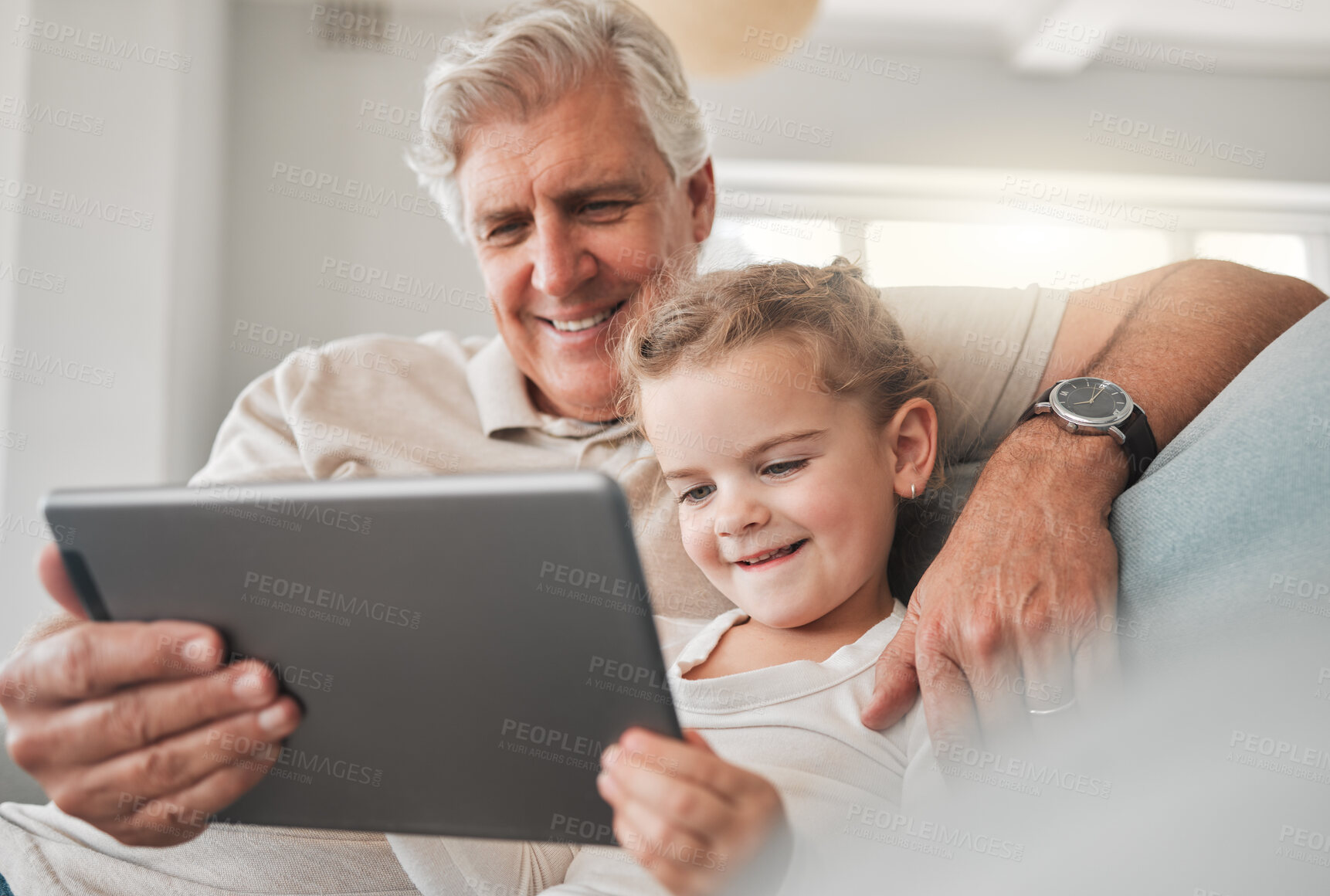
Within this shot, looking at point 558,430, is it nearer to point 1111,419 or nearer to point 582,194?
point 582,194

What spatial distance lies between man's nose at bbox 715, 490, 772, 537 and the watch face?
316mm

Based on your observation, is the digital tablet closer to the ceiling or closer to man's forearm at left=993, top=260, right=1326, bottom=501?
man's forearm at left=993, top=260, right=1326, bottom=501

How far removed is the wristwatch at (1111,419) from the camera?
35.5 inches

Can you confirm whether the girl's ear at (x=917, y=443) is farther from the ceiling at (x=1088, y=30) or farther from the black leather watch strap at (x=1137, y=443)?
the ceiling at (x=1088, y=30)

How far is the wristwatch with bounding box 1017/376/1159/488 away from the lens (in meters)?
0.90

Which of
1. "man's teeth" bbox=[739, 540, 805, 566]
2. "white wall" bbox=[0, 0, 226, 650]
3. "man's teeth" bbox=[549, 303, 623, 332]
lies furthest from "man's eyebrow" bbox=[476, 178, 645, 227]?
"white wall" bbox=[0, 0, 226, 650]

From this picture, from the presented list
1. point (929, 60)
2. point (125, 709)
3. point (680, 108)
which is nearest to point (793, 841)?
point (125, 709)

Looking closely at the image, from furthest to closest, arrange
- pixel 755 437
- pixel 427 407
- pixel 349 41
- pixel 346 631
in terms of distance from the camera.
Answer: pixel 349 41 < pixel 427 407 < pixel 755 437 < pixel 346 631

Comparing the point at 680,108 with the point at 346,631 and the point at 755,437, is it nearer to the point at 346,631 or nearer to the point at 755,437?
the point at 755,437

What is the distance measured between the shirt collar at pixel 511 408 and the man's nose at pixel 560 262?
15 centimetres

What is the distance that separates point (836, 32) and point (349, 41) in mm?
2128

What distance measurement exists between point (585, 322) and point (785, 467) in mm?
578

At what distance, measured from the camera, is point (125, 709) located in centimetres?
77

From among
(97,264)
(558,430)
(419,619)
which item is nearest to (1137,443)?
(419,619)
